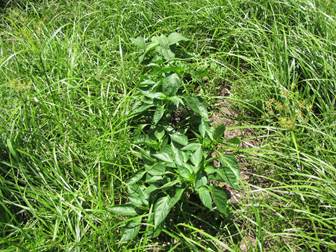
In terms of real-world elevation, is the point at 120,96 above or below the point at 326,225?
above

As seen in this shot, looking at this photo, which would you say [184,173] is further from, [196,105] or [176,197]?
[196,105]

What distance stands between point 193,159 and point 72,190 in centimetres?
57

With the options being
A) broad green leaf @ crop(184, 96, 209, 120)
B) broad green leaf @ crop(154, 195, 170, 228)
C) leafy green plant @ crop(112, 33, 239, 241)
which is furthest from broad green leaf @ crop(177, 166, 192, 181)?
broad green leaf @ crop(184, 96, 209, 120)

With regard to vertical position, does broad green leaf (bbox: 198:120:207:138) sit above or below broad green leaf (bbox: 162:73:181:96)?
below

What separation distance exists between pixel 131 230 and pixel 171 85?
2.31 feet

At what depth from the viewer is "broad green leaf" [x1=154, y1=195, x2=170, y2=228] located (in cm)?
181

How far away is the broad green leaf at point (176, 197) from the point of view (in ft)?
5.99

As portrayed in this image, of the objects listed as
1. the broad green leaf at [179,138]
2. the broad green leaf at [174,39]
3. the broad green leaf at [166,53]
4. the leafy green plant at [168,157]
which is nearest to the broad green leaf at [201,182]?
the leafy green plant at [168,157]

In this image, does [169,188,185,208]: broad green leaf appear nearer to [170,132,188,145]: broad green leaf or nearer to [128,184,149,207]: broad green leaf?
[128,184,149,207]: broad green leaf

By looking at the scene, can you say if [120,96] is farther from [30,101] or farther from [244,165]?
[244,165]

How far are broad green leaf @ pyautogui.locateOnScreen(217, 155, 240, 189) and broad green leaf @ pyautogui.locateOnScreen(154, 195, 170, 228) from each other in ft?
0.80

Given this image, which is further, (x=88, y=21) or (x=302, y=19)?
(x=88, y=21)

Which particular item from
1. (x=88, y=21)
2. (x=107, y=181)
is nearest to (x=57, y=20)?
(x=88, y=21)

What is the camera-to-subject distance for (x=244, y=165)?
7.47 ft
